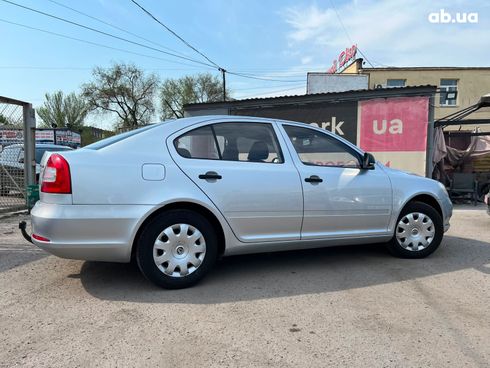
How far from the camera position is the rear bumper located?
323cm

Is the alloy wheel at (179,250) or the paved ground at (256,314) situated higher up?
the alloy wheel at (179,250)

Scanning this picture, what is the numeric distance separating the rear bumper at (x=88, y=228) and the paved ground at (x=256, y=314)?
438 mm

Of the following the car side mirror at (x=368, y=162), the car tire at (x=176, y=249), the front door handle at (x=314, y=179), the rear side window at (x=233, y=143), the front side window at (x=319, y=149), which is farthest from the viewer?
the car side mirror at (x=368, y=162)

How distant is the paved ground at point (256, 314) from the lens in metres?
2.53

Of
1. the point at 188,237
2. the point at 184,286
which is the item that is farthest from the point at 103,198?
the point at 184,286

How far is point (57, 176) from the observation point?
3.22 m

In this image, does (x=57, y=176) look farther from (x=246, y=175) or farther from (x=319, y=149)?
(x=319, y=149)

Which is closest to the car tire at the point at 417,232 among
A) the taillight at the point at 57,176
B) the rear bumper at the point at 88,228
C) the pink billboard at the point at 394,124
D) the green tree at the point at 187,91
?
the rear bumper at the point at 88,228

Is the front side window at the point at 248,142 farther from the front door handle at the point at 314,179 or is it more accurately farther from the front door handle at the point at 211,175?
the front door handle at the point at 314,179

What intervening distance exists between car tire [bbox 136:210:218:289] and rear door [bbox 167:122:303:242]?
282mm

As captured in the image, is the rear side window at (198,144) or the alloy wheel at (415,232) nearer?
the rear side window at (198,144)

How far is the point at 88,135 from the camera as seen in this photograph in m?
50.9

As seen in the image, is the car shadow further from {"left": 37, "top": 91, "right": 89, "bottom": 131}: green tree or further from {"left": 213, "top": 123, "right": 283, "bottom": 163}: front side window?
{"left": 37, "top": 91, "right": 89, "bottom": 131}: green tree

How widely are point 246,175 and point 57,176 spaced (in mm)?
1653
